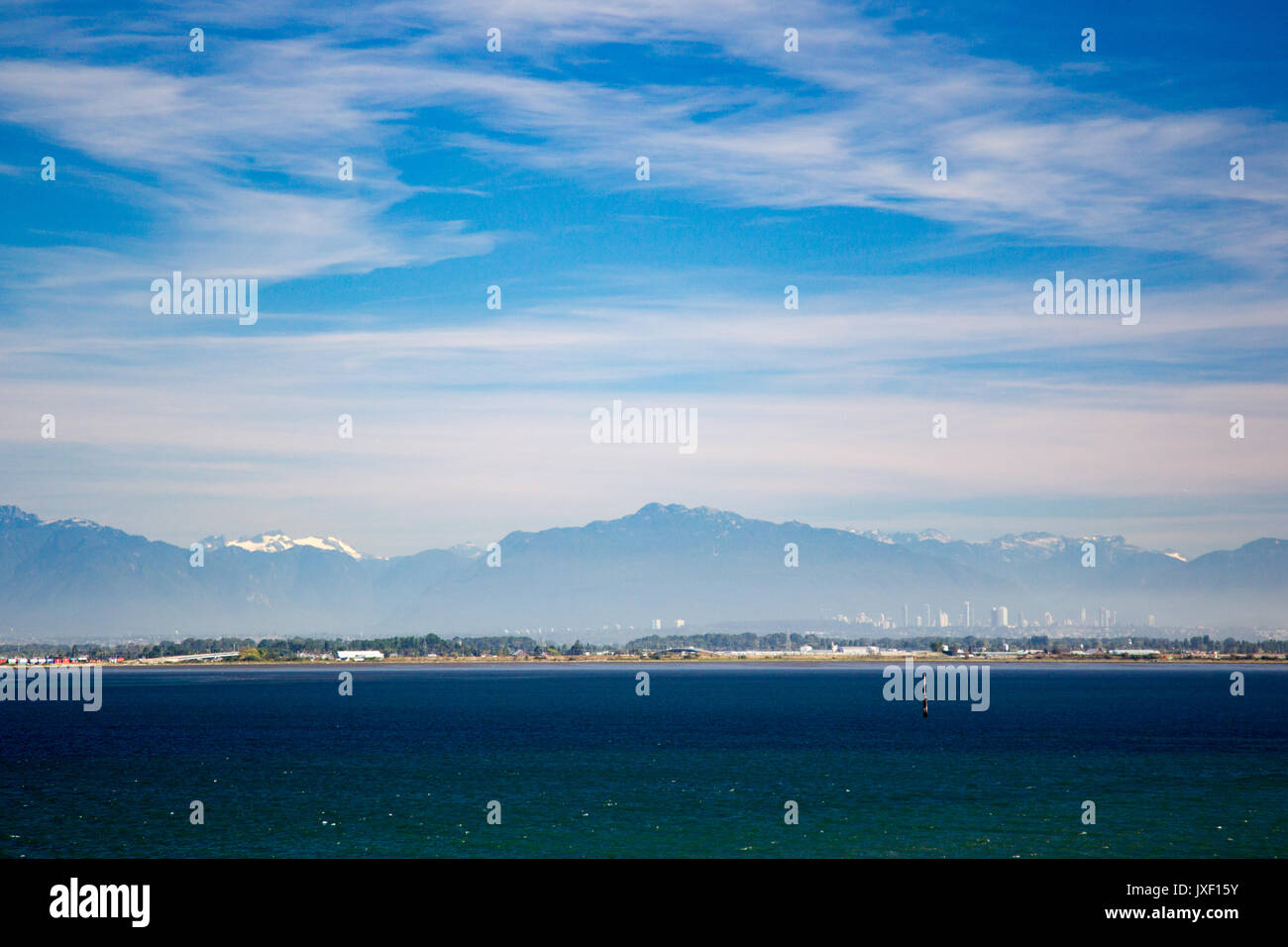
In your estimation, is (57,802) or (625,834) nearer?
(625,834)

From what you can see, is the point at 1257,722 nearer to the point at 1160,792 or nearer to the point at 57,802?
the point at 1160,792

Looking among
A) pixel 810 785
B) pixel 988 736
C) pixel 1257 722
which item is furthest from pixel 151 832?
pixel 1257 722

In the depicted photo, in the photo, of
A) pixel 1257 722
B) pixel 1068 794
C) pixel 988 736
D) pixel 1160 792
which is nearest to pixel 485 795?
pixel 1068 794
